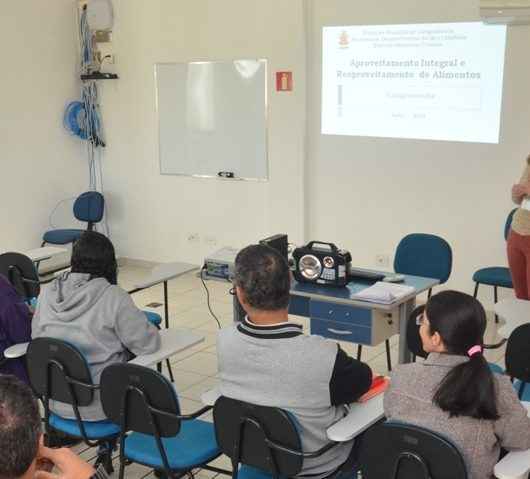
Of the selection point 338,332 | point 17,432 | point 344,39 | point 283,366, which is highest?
point 344,39

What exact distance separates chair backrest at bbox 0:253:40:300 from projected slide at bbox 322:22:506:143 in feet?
9.55

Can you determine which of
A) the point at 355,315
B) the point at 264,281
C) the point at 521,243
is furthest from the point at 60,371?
the point at 521,243

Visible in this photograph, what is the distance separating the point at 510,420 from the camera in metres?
2.14

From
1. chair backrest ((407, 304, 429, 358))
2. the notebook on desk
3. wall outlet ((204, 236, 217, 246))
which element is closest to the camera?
the notebook on desk

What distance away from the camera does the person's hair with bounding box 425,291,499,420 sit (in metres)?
2.10

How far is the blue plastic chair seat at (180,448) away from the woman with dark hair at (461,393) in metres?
0.78

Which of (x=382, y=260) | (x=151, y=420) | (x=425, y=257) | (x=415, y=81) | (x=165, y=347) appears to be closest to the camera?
(x=151, y=420)

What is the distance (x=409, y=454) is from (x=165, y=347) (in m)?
1.36

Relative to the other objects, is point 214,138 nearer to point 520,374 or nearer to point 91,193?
point 91,193

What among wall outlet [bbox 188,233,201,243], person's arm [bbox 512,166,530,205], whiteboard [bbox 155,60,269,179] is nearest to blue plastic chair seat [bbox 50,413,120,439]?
person's arm [bbox 512,166,530,205]

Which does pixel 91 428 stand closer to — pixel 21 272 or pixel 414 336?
pixel 414 336

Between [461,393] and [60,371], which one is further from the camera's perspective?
[60,371]

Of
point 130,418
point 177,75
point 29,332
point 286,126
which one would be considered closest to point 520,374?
point 130,418

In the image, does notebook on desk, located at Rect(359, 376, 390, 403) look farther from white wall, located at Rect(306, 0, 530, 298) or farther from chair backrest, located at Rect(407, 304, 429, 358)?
white wall, located at Rect(306, 0, 530, 298)
